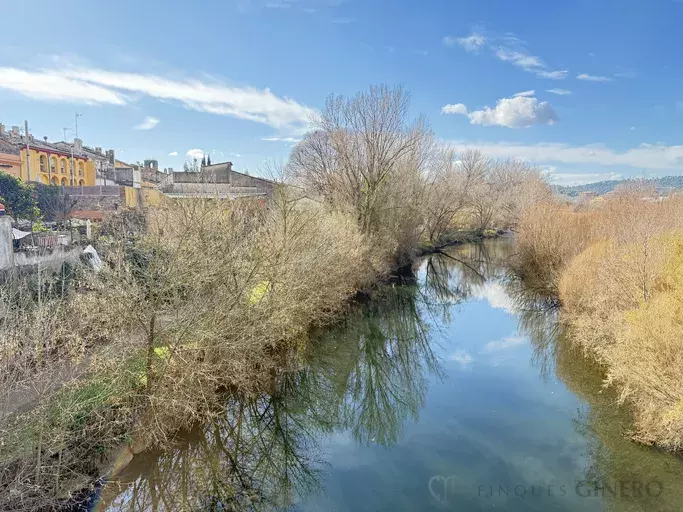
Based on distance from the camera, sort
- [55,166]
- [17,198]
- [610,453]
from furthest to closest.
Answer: [55,166] < [17,198] < [610,453]

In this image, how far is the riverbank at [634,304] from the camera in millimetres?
7465

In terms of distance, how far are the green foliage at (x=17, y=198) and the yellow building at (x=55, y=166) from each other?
17.2ft

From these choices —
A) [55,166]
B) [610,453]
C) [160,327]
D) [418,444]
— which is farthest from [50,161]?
[610,453]

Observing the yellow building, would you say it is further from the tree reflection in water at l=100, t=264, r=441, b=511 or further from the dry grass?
the tree reflection in water at l=100, t=264, r=441, b=511

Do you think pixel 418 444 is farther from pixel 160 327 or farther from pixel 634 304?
pixel 634 304

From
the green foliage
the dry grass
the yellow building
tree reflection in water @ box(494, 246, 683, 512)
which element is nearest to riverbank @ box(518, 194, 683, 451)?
tree reflection in water @ box(494, 246, 683, 512)

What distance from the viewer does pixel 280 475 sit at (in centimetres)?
771

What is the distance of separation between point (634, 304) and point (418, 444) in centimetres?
617

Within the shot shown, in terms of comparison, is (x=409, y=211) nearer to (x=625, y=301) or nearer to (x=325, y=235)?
(x=325, y=235)

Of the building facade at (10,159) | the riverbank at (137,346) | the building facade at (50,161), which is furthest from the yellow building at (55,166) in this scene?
the riverbank at (137,346)

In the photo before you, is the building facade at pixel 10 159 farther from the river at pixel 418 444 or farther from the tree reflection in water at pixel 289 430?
the river at pixel 418 444

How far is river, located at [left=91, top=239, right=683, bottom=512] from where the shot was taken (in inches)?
272

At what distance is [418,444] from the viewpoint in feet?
28.4

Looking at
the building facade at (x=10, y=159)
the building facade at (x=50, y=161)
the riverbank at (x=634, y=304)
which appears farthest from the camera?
the building facade at (x=50, y=161)
